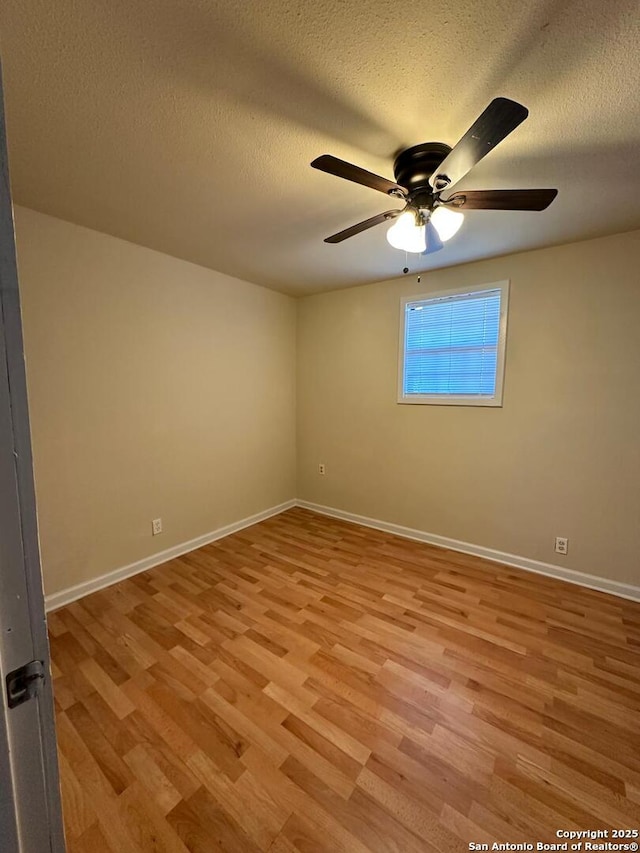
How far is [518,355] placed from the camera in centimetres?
259

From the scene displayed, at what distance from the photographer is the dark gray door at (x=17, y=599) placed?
1.58 feet

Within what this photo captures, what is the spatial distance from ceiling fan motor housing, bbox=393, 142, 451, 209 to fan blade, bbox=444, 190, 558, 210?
0.32 ft

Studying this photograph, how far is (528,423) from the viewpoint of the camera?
2.59 metres

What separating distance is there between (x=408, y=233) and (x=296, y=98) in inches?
25.8

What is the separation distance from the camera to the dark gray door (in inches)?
18.9

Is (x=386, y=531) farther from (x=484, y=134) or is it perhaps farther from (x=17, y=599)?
(x=17, y=599)

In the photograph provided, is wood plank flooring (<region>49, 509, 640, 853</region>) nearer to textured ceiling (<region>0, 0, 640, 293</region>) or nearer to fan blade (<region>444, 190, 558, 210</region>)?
fan blade (<region>444, 190, 558, 210</region>)

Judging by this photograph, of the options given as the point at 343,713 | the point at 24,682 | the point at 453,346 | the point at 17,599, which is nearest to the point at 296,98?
the point at 17,599

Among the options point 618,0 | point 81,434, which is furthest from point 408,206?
point 81,434

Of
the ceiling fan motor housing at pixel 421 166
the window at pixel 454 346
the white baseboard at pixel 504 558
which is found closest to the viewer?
the ceiling fan motor housing at pixel 421 166

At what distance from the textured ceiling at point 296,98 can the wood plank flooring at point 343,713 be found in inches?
93.5

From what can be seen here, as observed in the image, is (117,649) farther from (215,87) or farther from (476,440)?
(476,440)

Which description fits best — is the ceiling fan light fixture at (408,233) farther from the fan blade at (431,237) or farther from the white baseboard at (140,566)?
the white baseboard at (140,566)

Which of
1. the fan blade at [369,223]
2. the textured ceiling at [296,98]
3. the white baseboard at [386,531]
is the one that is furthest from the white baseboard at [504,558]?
the fan blade at [369,223]
